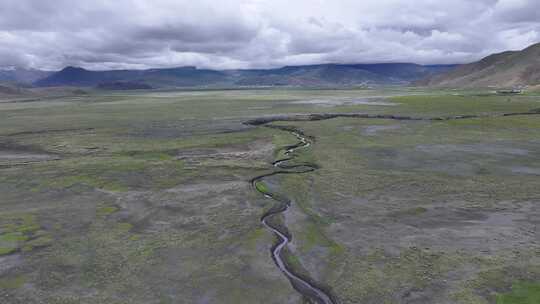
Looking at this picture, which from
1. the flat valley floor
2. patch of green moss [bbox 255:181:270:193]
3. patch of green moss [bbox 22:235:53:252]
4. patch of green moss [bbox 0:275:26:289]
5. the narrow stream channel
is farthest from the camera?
patch of green moss [bbox 255:181:270:193]

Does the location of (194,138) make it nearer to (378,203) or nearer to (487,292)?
(378,203)

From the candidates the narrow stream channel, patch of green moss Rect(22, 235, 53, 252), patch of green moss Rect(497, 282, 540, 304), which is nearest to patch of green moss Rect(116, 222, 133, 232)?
patch of green moss Rect(22, 235, 53, 252)

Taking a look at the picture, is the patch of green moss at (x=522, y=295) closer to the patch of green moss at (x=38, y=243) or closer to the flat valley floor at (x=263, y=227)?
the flat valley floor at (x=263, y=227)

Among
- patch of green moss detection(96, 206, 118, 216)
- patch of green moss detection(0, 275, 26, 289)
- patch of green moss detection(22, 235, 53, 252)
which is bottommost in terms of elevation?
patch of green moss detection(0, 275, 26, 289)

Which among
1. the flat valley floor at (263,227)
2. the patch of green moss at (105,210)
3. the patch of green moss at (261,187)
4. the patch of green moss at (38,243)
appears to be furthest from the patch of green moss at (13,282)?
the patch of green moss at (261,187)

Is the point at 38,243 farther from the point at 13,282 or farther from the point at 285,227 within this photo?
the point at 285,227

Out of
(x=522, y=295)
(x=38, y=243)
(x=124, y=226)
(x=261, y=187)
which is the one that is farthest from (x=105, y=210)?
(x=522, y=295)

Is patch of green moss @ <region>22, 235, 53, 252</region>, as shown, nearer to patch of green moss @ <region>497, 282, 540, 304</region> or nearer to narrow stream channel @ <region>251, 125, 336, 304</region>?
narrow stream channel @ <region>251, 125, 336, 304</region>
